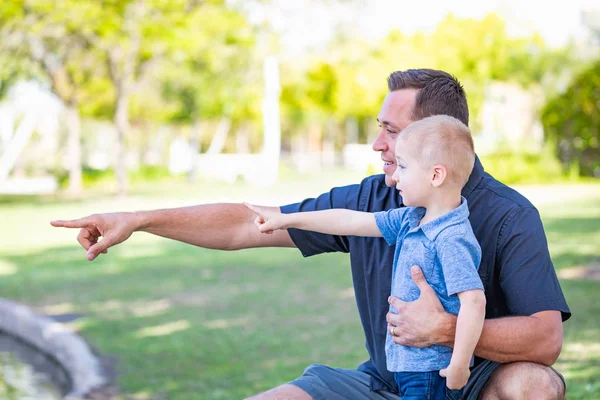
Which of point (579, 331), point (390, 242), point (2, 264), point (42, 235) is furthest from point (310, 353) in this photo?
point (42, 235)

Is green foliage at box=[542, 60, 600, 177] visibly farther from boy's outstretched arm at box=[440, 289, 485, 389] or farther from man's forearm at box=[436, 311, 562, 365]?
boy's outstretched arm at box=[440, 289, 485, 389]

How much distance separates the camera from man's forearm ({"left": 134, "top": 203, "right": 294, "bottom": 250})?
330 cm

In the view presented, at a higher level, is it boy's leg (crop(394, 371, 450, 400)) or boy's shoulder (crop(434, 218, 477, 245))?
boy's shoulder (crop(434, 218, 477, 245))

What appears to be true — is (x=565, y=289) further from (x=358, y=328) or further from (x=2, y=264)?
(x=2, y=264)

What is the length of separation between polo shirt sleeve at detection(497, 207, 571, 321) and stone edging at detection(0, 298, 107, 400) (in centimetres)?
349

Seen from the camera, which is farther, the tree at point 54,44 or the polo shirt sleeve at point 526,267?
the tree at point 54,44

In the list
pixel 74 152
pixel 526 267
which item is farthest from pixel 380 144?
pixel 74 152

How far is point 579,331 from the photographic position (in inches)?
275

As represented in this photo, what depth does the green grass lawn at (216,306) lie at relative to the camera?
20.3 feet

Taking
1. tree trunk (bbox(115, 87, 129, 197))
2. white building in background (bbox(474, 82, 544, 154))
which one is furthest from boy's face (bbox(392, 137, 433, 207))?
white building in background (bbox(474, 82, 544, 154))

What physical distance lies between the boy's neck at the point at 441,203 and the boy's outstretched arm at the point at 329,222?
27 centimetres

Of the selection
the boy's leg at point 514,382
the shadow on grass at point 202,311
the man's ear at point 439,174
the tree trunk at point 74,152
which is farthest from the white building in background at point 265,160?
the man's ear at point 439,174

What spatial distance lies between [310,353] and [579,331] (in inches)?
83.4

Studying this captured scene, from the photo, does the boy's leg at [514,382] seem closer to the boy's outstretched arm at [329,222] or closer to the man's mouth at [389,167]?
the boy's outstretched arm at [329,222]
